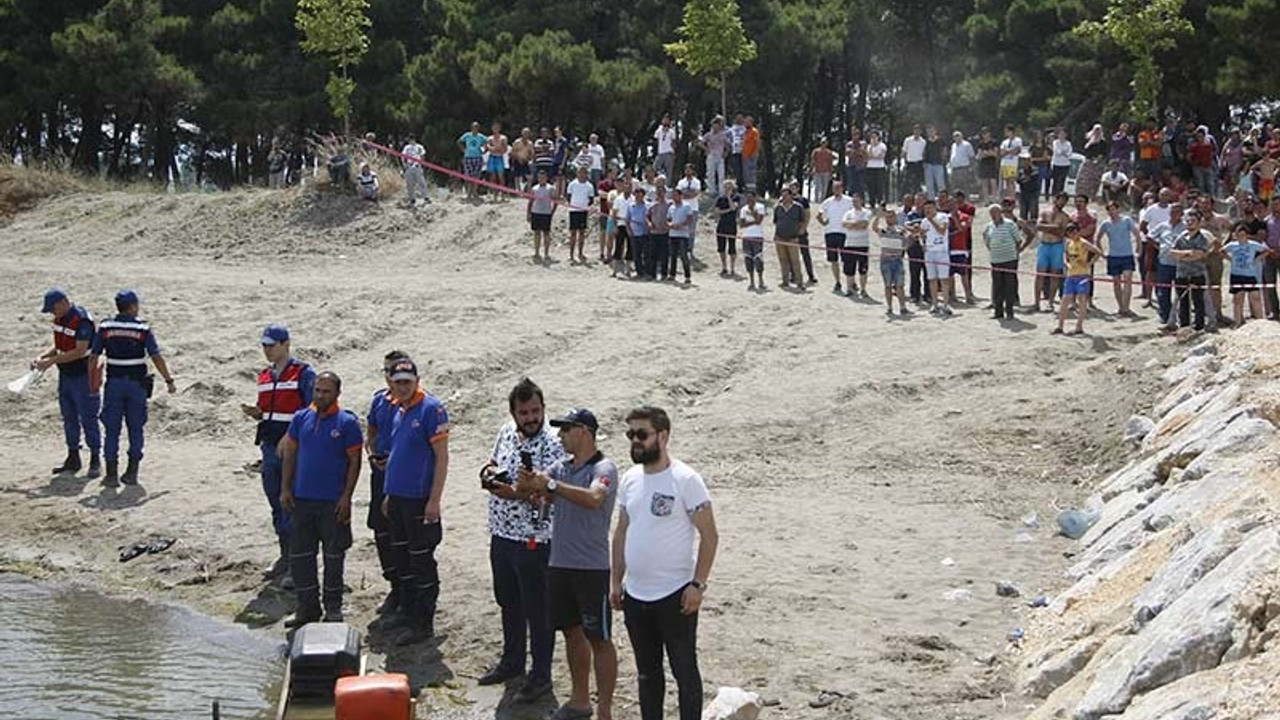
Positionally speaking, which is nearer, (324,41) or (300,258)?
(300,258)

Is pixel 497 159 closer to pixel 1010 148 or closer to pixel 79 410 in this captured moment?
pixel 1010 148

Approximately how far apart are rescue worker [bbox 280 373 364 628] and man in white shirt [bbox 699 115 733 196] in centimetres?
1898

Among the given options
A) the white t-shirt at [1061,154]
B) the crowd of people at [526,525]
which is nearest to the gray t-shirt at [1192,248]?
the white t-shirt at [1061,154]

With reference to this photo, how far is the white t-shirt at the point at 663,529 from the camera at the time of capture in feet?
25.7

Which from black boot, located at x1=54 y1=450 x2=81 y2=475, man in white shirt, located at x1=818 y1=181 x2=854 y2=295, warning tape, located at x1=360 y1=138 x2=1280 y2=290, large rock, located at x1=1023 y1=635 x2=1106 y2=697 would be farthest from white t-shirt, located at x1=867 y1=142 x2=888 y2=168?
large rock, located at x1=1023 y1=635 x2=1106 y2=697

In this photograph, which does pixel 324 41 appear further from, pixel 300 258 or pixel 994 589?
pixel 994 589

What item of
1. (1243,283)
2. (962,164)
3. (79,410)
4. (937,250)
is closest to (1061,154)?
(962,164)

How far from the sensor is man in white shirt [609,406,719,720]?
777cm

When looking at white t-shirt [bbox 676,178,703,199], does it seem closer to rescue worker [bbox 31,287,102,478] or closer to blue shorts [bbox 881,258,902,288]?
blue shorts [bbox 881,258,902,288]

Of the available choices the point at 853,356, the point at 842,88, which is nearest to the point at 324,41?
the point at 853,356

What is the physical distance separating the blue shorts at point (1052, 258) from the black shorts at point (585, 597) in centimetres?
1338

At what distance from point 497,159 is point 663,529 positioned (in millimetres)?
22317

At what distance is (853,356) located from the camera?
19.0m

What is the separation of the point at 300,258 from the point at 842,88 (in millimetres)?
26017
